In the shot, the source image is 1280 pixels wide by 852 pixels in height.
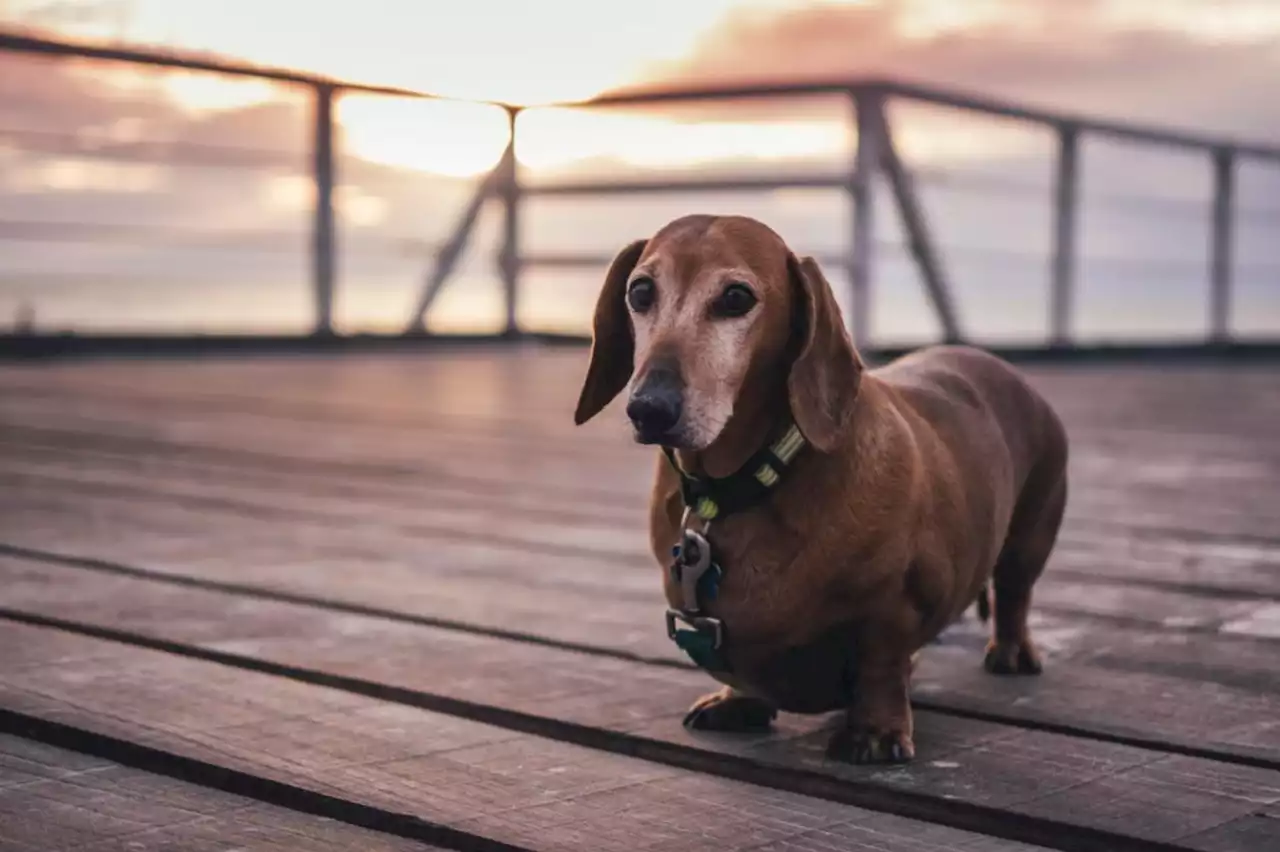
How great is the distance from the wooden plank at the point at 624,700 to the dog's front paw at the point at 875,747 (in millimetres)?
20

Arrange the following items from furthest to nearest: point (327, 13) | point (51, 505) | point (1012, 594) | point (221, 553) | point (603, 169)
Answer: point (603, 169)
point (327, 13)
point (51, 505)
point (221, 553)
point (1012, 594)

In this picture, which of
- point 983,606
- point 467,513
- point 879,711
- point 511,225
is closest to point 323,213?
point 511,225

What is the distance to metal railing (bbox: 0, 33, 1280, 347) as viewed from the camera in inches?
270

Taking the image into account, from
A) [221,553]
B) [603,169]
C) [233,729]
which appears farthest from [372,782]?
[603,169]

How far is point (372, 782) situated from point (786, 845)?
0.35 m

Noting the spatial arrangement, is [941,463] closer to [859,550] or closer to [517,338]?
[859,550]

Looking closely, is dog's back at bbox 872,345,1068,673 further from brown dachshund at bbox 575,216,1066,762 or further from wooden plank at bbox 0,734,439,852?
wooden plank at bbox 0,734,439,852

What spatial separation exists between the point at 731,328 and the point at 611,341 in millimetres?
206

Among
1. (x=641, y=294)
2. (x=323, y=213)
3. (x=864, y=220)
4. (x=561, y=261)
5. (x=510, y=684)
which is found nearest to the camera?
(x=641, y=294)

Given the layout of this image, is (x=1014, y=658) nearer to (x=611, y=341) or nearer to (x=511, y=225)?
(x=611, y=341)

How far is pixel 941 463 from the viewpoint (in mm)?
1758

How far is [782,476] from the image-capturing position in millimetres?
1610

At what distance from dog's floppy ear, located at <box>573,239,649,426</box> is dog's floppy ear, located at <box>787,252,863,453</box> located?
17 centimetres

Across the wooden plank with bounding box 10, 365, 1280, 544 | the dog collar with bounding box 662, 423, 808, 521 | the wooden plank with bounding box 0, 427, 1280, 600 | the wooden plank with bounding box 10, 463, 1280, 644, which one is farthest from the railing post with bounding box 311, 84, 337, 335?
the dog collar with bounding box 662, 423, 808, 521
